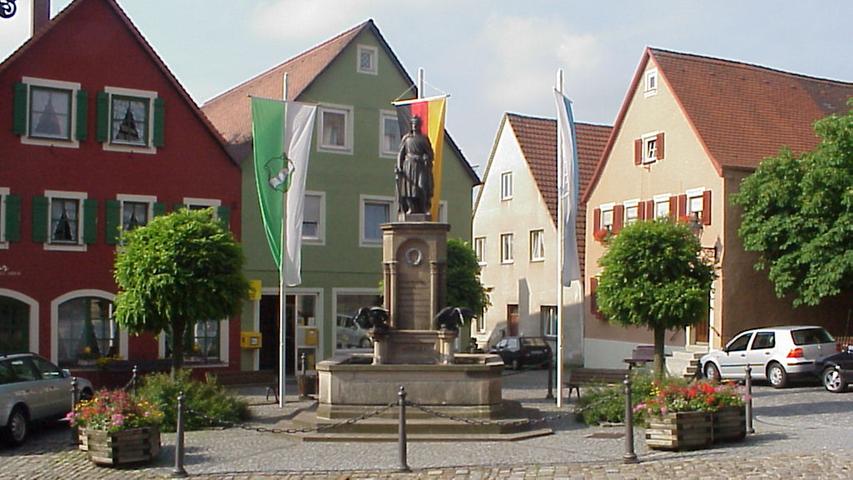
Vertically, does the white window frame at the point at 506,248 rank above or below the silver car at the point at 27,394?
above

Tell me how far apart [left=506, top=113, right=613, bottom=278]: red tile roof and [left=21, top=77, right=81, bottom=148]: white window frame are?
19.4m

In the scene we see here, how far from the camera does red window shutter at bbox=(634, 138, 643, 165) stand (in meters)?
36.6

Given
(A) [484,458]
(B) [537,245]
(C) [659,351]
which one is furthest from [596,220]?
(A) [484,458]

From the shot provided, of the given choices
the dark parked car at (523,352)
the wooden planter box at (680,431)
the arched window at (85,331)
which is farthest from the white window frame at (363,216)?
the wooden planter box at (680,431)

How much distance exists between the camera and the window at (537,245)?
42250 millimetres

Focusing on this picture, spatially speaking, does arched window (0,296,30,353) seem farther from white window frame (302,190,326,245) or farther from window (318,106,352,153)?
window (318,106,352,153)

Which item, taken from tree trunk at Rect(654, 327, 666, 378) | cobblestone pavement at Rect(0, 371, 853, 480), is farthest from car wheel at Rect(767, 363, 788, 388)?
cobblestone pavement at Rect(0, 371, 853, 480)

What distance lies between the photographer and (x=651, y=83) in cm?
3612

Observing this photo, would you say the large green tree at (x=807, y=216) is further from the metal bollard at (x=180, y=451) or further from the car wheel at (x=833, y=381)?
the metal bollard at (x=180, y=451)

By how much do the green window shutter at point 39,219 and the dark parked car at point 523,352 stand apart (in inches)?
667

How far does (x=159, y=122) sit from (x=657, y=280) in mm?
15316

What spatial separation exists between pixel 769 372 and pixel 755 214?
574cm

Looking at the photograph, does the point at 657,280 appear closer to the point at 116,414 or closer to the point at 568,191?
the point at 568,191

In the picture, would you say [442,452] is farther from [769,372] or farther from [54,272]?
[54,272]
